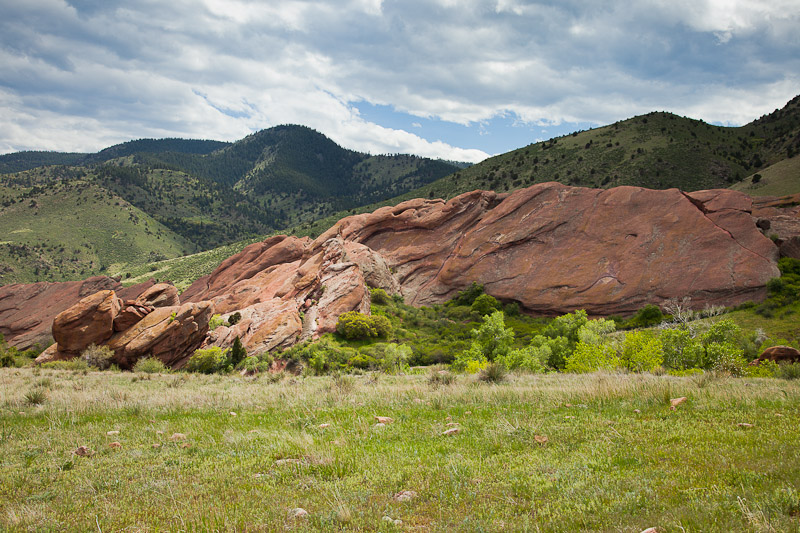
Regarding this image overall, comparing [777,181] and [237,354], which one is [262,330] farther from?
[777,181]

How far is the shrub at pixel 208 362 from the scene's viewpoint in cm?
2888

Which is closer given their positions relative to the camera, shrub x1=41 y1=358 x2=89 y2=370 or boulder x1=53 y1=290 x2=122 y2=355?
shrub x1=41 y1=358 x2=89 y2=370

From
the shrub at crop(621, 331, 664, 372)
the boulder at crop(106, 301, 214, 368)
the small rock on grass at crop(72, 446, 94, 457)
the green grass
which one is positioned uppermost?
the green grass

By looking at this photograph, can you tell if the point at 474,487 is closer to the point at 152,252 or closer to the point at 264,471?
the point at 264,471

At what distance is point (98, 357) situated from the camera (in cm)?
2831

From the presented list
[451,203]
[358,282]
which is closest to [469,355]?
[358,282]

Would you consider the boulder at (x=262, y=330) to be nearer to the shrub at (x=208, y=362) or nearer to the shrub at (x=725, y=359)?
the shrub at (x=208, y=362)

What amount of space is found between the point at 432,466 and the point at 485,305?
1576 inches

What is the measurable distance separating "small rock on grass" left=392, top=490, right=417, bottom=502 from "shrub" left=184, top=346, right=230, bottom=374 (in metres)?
27.4

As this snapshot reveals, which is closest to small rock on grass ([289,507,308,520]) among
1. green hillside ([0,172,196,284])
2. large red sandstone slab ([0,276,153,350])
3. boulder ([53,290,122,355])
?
boulder ([53,290,122,355])

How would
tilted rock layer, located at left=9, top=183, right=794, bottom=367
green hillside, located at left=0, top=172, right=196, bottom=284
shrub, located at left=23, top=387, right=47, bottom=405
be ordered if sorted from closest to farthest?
shrub, located at left=23, top=387, right=47, bottom=405, tilted rock layer, located at left=9, top=183, right=794, bottom=367, green hillside, located at left=0, top=172, right=196, bottom=284

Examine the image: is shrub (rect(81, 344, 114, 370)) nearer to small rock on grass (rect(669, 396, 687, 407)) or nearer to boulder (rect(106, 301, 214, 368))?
boulder (rect(106, 301, 214, 368))

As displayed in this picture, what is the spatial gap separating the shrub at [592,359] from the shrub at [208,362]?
23.5 m

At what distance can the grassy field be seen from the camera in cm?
395
